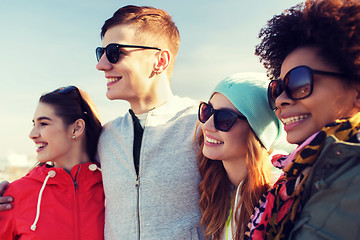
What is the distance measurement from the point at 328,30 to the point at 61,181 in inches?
114

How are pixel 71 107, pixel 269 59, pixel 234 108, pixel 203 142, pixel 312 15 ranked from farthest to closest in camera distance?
pixel 71 107 < pixel 203 142 < pixel 234 108 < pixel 269 59 < pixel 312 15

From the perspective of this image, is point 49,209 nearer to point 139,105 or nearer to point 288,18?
point 139,105

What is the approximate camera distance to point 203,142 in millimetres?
3020

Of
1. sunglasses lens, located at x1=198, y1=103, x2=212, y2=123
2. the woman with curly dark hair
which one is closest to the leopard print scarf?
the woman with curly dark hair

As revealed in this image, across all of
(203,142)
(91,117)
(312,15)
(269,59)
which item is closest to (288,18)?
(312,15)

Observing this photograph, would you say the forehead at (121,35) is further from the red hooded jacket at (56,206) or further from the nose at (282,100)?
the nose at (282,100)

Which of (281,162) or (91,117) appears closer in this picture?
(281,162)

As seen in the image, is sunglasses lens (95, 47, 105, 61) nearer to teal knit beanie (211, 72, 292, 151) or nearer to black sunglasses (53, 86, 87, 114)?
black sunglasses (53, 86, 87, 114)

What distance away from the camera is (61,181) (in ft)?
10.6

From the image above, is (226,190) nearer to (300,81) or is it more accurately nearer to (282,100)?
(282,100)

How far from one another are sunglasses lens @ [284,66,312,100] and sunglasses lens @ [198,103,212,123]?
91 cm

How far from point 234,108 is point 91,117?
1.89 meters

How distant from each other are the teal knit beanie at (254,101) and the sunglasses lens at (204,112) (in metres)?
0.17

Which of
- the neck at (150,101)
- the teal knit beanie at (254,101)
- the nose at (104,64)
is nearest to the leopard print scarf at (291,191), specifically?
the teal knit beanie at (254,101)
